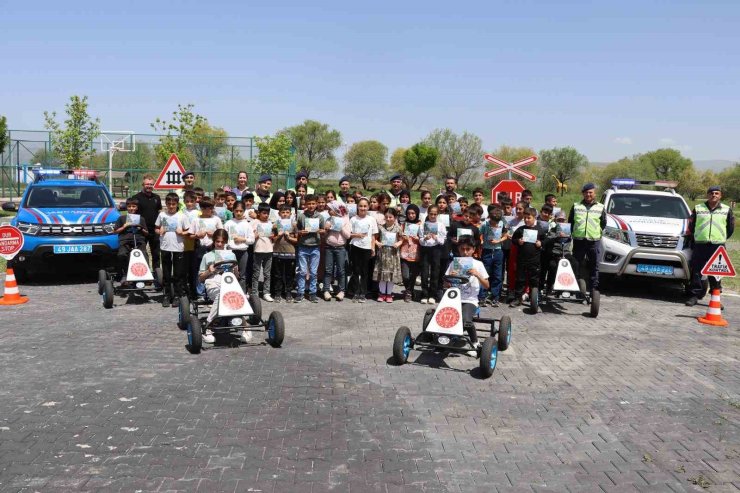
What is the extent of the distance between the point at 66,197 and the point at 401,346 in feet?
31.0

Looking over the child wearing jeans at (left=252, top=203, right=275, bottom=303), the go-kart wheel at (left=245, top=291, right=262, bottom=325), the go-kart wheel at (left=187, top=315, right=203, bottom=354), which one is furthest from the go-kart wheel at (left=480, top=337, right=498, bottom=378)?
the child wearing jeans at (left=252, top=203, right=275, bottom=303)

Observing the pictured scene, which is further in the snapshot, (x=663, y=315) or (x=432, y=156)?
(x=432, y=156)

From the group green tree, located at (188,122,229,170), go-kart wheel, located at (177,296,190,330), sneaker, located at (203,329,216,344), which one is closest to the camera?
sneaker, located at (203,329,216,344)

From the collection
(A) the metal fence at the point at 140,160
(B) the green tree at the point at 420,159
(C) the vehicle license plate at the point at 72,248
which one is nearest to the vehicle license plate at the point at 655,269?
(C) the vehicle license plate at the point at 72,248

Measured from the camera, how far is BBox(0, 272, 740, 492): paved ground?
4969 mm

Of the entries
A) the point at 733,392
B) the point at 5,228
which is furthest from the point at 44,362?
the point at 733,392

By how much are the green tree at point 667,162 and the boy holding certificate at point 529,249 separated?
3824 inches

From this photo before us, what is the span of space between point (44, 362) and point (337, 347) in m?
Answer: 3.61

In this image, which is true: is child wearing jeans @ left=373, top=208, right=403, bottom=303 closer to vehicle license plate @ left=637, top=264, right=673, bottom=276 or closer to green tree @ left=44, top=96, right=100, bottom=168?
vehicle license plate @ left=637, top=264, right=673, bottom=276

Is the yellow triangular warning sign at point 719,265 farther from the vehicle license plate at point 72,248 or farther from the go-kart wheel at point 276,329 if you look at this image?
the vehicle license plate at point 72,248

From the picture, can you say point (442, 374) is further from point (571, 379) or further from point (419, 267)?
point (419, 267)

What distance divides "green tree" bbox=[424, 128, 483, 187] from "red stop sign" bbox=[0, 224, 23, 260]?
88641mm

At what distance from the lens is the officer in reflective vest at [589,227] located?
1197 cm

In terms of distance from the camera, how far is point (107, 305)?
10.6 m
